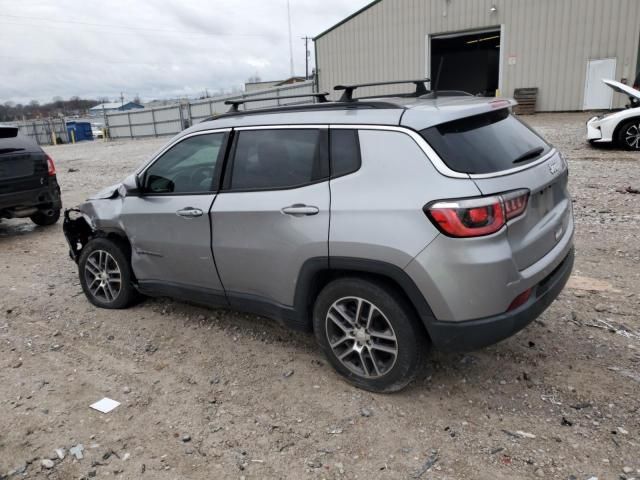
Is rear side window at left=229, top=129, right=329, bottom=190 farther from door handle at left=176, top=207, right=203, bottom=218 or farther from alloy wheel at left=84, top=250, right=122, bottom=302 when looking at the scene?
alloy wheel at left=84, top=250, right=122, bottom=302

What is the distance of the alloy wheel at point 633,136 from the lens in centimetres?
1110

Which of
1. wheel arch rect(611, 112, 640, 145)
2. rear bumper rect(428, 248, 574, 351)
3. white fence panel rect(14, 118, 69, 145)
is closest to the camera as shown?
rear bumper rect(428, 248, 574, 351)

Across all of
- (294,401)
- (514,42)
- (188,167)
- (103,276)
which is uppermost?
(514,42)

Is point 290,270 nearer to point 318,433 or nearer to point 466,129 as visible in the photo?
point 318,433

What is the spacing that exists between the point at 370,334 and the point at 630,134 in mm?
10598

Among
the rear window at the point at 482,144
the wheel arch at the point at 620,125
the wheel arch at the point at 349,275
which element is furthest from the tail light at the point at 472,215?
the wheel arch at the point at 620,125

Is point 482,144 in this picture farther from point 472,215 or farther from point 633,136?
point 633,136

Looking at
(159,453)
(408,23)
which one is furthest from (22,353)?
(408,23)

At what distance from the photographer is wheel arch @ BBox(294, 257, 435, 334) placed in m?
2.90

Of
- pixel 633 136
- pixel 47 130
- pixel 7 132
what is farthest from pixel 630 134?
pixel 47 130

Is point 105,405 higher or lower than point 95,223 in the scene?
lower

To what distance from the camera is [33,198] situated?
7703mm

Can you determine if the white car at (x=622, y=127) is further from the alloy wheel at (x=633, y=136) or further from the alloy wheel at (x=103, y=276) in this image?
the alloy wheel at (x=103, y=276)

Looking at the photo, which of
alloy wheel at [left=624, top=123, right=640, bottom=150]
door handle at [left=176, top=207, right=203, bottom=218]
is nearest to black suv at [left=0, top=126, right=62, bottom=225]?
door handle at [left=176, top=207, right=203, bottom=218]
